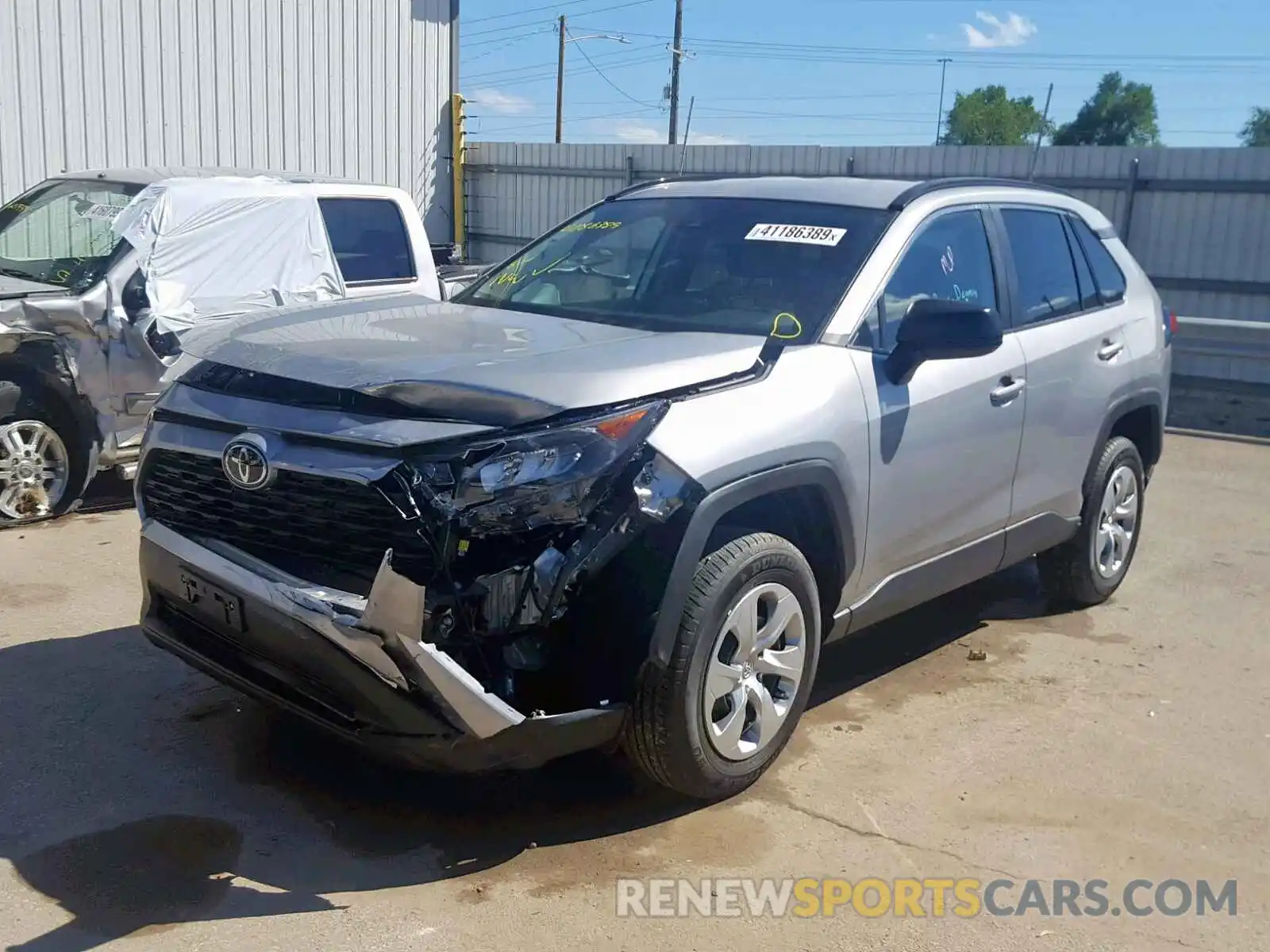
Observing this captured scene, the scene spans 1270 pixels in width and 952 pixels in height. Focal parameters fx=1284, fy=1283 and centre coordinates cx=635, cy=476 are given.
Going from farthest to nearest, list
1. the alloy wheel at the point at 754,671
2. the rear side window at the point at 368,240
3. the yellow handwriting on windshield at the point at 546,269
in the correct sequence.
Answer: the rear side window at the point at 368,240, the yellow handwriting on windshield at the point at 546,269, the alloy wheel at the point at 754,671

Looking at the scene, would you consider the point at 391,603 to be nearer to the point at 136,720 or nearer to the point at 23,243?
the point at 136,720

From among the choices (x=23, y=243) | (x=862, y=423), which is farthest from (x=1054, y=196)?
(x=23, y=243)

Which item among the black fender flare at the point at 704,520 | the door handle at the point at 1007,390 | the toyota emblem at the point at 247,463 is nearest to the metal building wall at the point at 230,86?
the door handle at the point at 1007,390

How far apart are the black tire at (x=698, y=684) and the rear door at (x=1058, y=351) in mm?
1713

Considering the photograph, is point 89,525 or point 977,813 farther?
point 89,525

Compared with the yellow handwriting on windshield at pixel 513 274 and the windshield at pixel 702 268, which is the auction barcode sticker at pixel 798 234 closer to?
the windshield at pixel 702 268

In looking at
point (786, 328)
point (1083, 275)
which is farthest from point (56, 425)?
point (1083, 275)

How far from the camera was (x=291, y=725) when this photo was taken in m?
4.47

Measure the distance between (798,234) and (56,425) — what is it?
452cm

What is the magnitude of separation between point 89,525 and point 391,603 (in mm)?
4678

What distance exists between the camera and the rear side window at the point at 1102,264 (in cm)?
599

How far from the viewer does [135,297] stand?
23.5 feet

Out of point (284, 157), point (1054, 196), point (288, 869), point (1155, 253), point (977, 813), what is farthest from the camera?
point (284, 157)

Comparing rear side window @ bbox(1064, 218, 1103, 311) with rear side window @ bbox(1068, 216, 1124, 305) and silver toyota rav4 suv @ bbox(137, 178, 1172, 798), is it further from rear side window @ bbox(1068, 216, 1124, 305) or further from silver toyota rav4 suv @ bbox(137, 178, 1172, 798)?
silver toyota rav4 suv @ bbox(137, 178, 1172, 798)
